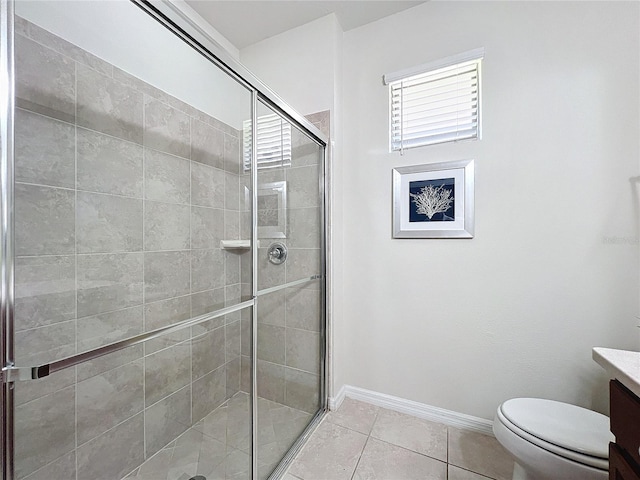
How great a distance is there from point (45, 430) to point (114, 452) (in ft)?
1.08

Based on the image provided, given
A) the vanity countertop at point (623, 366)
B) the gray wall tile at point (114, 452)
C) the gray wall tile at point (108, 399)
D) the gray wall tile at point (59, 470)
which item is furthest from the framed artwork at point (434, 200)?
the gray wall tile at point (59, 470)

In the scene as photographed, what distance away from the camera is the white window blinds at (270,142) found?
1.23 meters

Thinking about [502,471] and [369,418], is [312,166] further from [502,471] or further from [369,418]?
[502,471]

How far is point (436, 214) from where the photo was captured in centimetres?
167

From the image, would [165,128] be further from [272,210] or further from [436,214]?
[436,214]

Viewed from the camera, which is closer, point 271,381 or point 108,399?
point 108,399

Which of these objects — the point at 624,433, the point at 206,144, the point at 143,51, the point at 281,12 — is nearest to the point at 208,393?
the point at 206,144

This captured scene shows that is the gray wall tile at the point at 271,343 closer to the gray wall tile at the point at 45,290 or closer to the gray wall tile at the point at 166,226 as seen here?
the gray wall tile at the point at 166,226

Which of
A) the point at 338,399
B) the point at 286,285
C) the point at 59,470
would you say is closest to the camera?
the point at 59,470

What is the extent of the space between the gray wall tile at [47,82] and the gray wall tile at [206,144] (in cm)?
48

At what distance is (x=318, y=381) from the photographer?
179cm

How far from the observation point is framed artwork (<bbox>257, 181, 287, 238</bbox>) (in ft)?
4.09

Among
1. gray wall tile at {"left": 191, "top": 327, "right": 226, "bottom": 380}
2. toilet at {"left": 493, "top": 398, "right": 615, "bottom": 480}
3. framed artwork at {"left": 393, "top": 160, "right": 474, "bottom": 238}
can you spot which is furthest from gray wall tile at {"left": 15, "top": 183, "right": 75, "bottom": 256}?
toilet at {"left": 493, "top": 398, "right": 615, "bottom": 480}

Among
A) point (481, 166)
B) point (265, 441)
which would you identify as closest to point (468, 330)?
point (481, 166)
